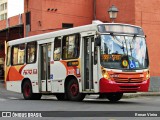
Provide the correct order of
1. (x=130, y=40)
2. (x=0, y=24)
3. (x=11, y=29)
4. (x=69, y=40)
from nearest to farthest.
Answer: (x=130, y=40)
(x=69, y=40)
(x=11, y=29)
(x=0, y=24)

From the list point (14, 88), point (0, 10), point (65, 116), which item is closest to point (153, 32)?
point (14, 88)

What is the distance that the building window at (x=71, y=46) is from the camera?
19484mm

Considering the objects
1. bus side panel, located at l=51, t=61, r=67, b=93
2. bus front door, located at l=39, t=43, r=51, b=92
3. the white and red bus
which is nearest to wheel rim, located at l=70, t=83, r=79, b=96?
the white and red bus

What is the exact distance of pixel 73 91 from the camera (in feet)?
64.7

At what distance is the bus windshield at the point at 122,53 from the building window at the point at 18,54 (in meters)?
6.80

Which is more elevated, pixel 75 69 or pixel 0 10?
pixel 0 10

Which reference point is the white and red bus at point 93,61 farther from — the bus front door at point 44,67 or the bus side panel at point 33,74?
the bus side panel at point 33,74

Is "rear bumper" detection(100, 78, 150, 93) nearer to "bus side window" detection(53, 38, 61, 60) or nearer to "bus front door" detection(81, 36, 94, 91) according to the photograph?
"bus front door" detection(81, 36, 94, 91)

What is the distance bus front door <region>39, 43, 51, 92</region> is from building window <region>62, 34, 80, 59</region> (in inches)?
57.2

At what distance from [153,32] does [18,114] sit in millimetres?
24535

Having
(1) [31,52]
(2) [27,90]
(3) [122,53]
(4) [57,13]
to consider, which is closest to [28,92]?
(2) [27,90]

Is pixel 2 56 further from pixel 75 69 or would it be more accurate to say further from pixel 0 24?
pixel 75 69

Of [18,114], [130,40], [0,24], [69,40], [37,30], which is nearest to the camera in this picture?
[18,114]

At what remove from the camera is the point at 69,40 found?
20125 mm
